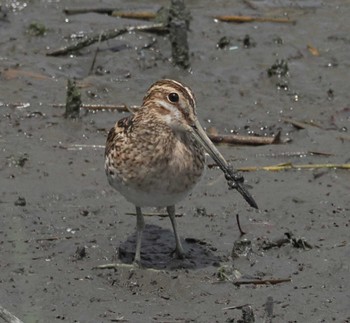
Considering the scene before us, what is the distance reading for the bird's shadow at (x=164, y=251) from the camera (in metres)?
7.39

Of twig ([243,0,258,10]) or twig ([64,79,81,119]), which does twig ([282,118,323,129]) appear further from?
twig ([243,0,258,10])

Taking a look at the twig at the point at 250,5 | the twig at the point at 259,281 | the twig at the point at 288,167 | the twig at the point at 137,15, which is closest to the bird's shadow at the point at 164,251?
the twig at the point at 259,281

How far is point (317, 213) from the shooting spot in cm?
807

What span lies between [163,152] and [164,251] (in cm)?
85

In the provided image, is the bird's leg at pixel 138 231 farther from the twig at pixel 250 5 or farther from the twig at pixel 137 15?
the twig at pixel 250 5

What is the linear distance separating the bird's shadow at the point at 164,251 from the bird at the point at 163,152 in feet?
0.75

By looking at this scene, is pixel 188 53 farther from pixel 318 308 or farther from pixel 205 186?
pixel 318 308

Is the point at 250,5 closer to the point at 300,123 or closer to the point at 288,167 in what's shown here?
the point at 300,123

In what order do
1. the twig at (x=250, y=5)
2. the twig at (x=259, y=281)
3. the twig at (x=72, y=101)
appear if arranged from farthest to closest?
1. the twig at (x=250, y=5)
2. the twig at (x=72, y=101)
3. the twig at (x=259, y=281)

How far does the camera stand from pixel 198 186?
841cm

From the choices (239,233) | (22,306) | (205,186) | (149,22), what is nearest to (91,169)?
(205,186)

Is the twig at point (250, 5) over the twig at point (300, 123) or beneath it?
over

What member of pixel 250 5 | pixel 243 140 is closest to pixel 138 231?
pixel 243 140

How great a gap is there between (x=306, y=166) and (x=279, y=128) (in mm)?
813
